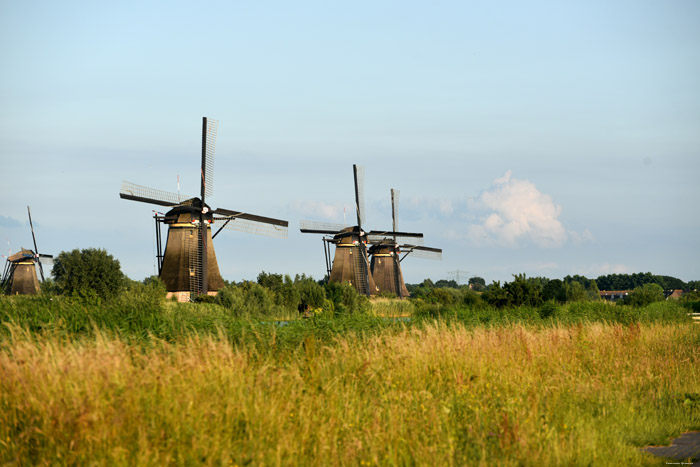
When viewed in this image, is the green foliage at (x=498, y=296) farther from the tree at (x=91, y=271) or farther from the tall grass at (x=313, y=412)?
the tree at (x=91, y=271)

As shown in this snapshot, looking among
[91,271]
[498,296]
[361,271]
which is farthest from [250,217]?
[498,296]

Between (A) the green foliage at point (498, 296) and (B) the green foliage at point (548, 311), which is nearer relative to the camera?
(B) the green foliage at point (548, 311)

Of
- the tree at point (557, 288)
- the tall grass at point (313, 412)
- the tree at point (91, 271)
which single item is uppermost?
the tree at point (91, 271)

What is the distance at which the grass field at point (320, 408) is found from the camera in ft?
24.0

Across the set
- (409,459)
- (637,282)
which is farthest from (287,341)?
(637,282)

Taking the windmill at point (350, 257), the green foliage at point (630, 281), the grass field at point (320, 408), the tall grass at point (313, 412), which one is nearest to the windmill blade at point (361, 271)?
the windmill at point (350, 257)

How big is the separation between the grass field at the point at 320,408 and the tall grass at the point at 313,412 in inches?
1.0

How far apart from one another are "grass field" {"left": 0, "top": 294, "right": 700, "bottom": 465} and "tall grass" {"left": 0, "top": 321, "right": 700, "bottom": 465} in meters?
0.02

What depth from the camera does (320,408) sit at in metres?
8.87

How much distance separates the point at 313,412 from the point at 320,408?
0.15m

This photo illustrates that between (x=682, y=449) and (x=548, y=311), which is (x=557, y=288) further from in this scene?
(x=682, y=449)

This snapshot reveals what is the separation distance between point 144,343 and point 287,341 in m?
2.73

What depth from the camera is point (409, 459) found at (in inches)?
306

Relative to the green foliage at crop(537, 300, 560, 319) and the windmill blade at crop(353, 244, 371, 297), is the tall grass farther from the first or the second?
the windmill blade at crop(353, 244, 371, 297)
